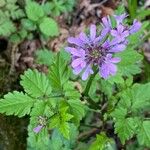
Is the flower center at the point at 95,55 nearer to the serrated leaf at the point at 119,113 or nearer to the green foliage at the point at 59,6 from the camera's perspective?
the serrated leaf at the point at 119,113

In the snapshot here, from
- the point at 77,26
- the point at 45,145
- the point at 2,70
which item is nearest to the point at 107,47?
the point at 45,145

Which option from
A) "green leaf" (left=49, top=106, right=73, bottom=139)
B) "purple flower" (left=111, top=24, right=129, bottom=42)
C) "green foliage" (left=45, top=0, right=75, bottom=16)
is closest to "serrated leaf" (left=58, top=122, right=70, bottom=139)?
"green leaf" (left=49, top=106, right=73, bottom=139)

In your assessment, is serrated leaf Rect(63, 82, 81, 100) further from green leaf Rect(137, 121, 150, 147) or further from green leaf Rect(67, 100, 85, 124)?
green leaf Rect(137, 121, 150, 147)

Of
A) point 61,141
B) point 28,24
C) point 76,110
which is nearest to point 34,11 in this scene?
point 28,24

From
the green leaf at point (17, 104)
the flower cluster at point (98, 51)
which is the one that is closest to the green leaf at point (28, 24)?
the green leaf at point (17, 104)

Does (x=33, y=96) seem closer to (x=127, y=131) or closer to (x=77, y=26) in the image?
(x=127, y=131)

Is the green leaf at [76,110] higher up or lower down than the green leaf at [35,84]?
lower down
